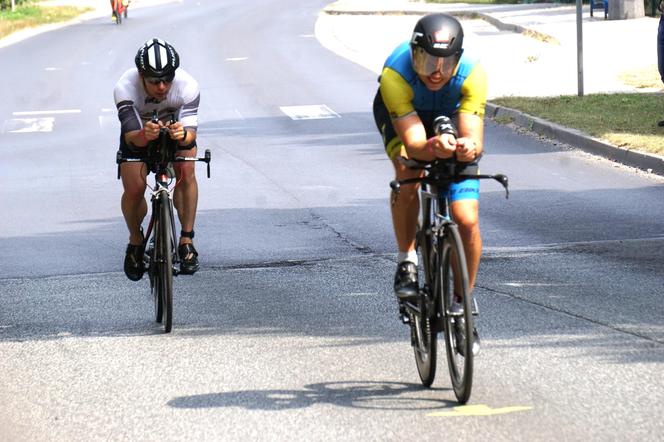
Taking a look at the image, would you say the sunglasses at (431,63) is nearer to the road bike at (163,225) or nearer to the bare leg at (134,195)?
the road bike at (163,225)

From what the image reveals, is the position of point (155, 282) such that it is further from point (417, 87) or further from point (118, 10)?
point (118, 10)

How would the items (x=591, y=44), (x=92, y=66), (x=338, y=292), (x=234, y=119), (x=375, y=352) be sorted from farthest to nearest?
1. (x=92, y=66)
2. (x=591, y=44)
3. (x=234, y=119)
4. (x=338, y=292)
5. (x=375, y=352)

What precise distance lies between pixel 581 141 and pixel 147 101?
33.9 ft

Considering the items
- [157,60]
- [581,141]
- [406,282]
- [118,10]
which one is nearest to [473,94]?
[406,282]

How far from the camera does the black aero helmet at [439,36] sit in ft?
21.6

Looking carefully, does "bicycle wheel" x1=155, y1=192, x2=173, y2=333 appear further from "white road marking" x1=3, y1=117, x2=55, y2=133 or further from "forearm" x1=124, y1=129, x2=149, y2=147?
"white road marking" x1=3, y1=117, x2=55, y2=133

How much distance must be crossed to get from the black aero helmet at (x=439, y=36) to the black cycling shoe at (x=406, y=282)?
109 cm

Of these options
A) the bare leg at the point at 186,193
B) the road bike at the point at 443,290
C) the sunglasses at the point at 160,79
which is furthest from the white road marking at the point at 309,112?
the road bike at the point at 443,290

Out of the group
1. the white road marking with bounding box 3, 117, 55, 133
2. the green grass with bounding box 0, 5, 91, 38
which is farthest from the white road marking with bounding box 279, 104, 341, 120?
the green grass with bounding box 0, 5, 91, 38

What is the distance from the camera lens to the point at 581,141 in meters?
18.4

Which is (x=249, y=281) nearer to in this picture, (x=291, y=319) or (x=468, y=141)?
(x=291, y=319)

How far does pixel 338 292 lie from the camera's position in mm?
9906

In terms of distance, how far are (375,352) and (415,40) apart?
1925 mm

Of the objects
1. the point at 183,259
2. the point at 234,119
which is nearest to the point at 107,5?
the point at 234,119
